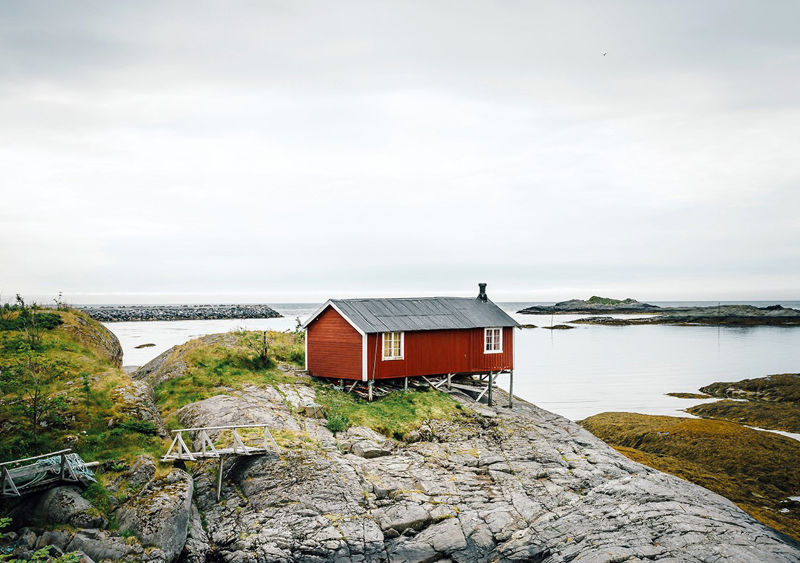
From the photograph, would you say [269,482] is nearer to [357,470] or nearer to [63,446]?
[357,470]

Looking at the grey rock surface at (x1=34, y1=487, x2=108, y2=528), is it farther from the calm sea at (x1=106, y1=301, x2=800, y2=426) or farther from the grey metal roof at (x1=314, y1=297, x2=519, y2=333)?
the calm sea at (x1=106, y1=301, x2=800, y2=426)

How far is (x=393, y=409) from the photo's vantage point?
2658 centimetres

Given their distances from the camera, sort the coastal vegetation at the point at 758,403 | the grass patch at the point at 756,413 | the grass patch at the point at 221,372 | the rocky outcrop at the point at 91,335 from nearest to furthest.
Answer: the grass patch at the point at 221,372
the rocky outcrop at the point at 91,335
the grass patch at the point at 756,413
the coastal vegetation at the point at 758,403

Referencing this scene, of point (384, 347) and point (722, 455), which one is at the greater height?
point (384, 347)

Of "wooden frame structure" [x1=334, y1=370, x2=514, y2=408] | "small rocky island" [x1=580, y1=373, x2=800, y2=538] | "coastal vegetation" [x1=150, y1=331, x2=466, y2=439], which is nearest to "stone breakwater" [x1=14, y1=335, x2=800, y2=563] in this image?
"coastal vegetation" [x1=150, y1=331, x2=466, y2=439]

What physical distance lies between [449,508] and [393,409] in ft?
29.4

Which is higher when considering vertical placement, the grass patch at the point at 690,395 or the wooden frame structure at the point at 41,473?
the wooden frame structure at the point at 41,473

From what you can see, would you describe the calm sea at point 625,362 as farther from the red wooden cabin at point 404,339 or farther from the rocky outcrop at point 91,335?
the rocky outcrop at point 91,335

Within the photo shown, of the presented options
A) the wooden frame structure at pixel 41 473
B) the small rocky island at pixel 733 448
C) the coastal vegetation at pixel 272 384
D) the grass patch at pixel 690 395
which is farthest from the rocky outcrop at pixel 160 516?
the grass patch at pixel 690 395

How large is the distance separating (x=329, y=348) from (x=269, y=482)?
1194 centimetres

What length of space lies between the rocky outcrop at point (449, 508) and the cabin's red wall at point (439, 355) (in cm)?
628

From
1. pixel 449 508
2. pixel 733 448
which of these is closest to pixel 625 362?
pixel 733 448

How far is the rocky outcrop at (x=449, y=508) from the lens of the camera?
15.5m

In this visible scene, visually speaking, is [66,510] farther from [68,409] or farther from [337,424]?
[337,424]
